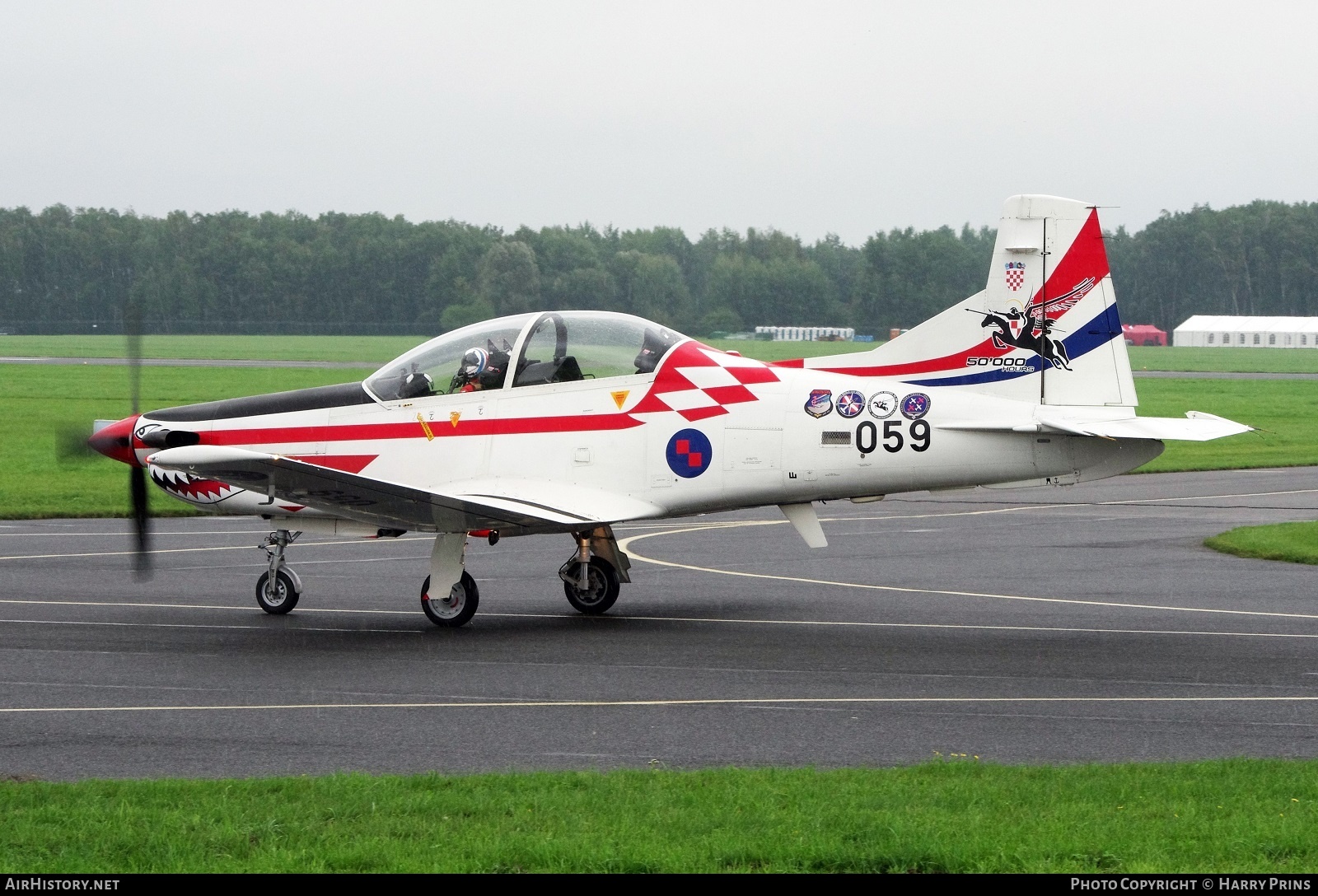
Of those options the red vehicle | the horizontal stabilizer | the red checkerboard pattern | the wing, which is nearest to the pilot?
the wing

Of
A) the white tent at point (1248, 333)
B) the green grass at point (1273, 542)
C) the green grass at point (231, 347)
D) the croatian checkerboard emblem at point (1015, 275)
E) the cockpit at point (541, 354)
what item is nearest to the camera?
the croatian checkerboard emblem at point (1015, 275)

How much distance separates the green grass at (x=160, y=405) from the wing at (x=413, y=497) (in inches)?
109

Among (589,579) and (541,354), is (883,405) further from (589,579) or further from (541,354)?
(589,579)

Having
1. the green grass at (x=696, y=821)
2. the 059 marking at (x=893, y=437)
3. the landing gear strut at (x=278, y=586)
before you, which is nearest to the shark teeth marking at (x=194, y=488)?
the landing gear strut at (x=278, y=586)

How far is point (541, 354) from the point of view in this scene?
1316cm

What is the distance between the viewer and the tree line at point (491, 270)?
77.4 m

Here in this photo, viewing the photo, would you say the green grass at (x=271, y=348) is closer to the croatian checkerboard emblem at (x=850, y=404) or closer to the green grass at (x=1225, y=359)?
the green grass at (x=1225, y=359)

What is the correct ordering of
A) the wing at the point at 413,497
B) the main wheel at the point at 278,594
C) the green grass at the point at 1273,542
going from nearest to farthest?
1. the wing at the point at 413,497
2. the main wheel at the point at 278,594
3. the green grass at the point at 1273,542

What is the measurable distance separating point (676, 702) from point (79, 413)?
123 feet

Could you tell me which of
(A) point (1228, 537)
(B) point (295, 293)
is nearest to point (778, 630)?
(A) point (1228, 537)

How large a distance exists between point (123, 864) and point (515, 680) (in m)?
4.74

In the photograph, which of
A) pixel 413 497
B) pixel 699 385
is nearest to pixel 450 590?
pixel 413 497

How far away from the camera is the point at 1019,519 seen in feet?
70.6

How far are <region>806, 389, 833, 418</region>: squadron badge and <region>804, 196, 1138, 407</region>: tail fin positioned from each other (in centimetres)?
114
